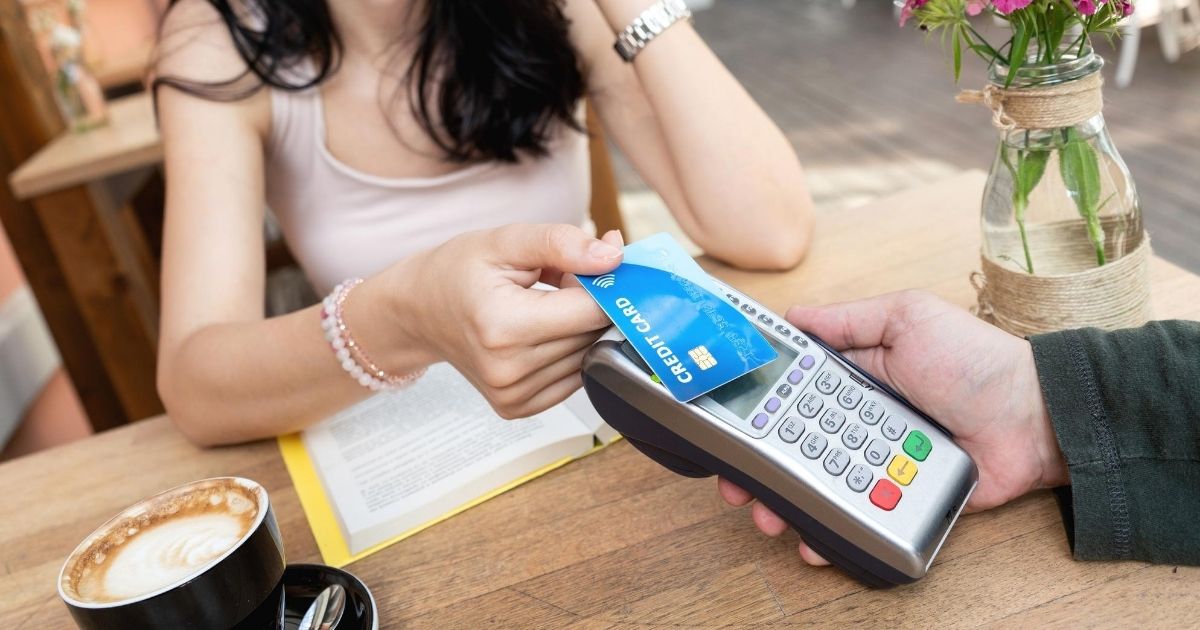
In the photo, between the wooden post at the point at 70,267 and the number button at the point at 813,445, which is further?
the wooden post at the point at 70,267

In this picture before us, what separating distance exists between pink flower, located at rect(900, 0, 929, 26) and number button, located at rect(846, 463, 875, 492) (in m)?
0.31

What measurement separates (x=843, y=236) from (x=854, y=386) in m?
0.40

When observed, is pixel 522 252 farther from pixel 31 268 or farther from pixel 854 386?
pixel 31 268

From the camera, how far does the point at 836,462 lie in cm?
50

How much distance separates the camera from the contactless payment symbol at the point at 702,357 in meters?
0.50

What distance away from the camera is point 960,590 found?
1.63ft

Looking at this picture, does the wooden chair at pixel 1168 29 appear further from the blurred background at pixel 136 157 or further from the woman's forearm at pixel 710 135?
the woman's forearm at pixel 710 135

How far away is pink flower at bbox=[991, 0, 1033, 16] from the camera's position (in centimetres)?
55

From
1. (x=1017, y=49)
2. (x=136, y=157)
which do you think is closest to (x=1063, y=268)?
(x=1017, y=49)

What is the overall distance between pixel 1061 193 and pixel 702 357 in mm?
310

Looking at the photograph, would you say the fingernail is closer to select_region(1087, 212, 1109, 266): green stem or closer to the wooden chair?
select_region(1087, 212, 1109, 266): green stem

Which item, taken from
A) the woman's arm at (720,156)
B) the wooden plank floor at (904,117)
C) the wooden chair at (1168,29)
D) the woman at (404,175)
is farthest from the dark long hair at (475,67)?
the wooden chair at (1168,29)

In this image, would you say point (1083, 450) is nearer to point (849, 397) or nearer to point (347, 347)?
point (849, 397)

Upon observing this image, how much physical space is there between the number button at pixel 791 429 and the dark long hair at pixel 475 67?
24.2 inches
